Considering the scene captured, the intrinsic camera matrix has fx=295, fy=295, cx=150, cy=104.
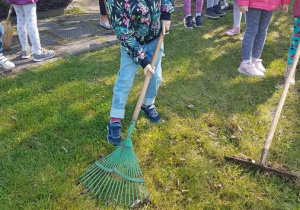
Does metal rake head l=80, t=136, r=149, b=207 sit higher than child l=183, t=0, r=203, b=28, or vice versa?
child l=183, t=0, r=203, b=28

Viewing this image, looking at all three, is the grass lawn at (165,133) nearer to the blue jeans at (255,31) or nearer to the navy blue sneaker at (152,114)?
the navy blue sneaker at (152,114)

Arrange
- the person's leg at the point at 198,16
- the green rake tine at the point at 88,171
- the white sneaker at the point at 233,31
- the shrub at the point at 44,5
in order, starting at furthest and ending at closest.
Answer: the person's leg at the point at 198,16
the shrub at the point at 44,5
the white sneaker at the point at 233,31
the green rake tine at the point at 88,171

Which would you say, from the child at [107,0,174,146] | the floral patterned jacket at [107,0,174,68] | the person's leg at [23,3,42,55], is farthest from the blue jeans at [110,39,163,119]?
the person's leg at [23,3,42,55]

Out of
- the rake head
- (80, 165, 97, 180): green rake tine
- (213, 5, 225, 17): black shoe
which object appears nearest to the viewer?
the rake head

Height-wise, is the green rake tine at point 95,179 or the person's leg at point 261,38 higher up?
the person's leg at point 261,38

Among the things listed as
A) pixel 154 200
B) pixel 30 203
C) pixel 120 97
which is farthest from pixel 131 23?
pixel 30 203

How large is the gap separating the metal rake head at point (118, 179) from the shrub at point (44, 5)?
427cm

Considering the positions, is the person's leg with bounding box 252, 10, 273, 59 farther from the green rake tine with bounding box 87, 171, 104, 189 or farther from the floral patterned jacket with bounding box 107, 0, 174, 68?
the green rake tine with bounding box 87, 171, 104, 189

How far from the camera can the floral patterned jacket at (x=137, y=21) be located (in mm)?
2188

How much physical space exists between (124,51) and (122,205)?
4.02 ft

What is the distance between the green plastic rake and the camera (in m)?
2.16

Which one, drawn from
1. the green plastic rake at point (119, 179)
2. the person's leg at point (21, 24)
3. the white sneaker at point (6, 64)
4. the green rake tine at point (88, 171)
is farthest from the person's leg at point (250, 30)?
the white sneaker at point (6, 64)

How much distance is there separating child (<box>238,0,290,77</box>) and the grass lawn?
0.16m

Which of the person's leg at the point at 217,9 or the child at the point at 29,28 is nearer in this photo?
the child at the point at 29,28
